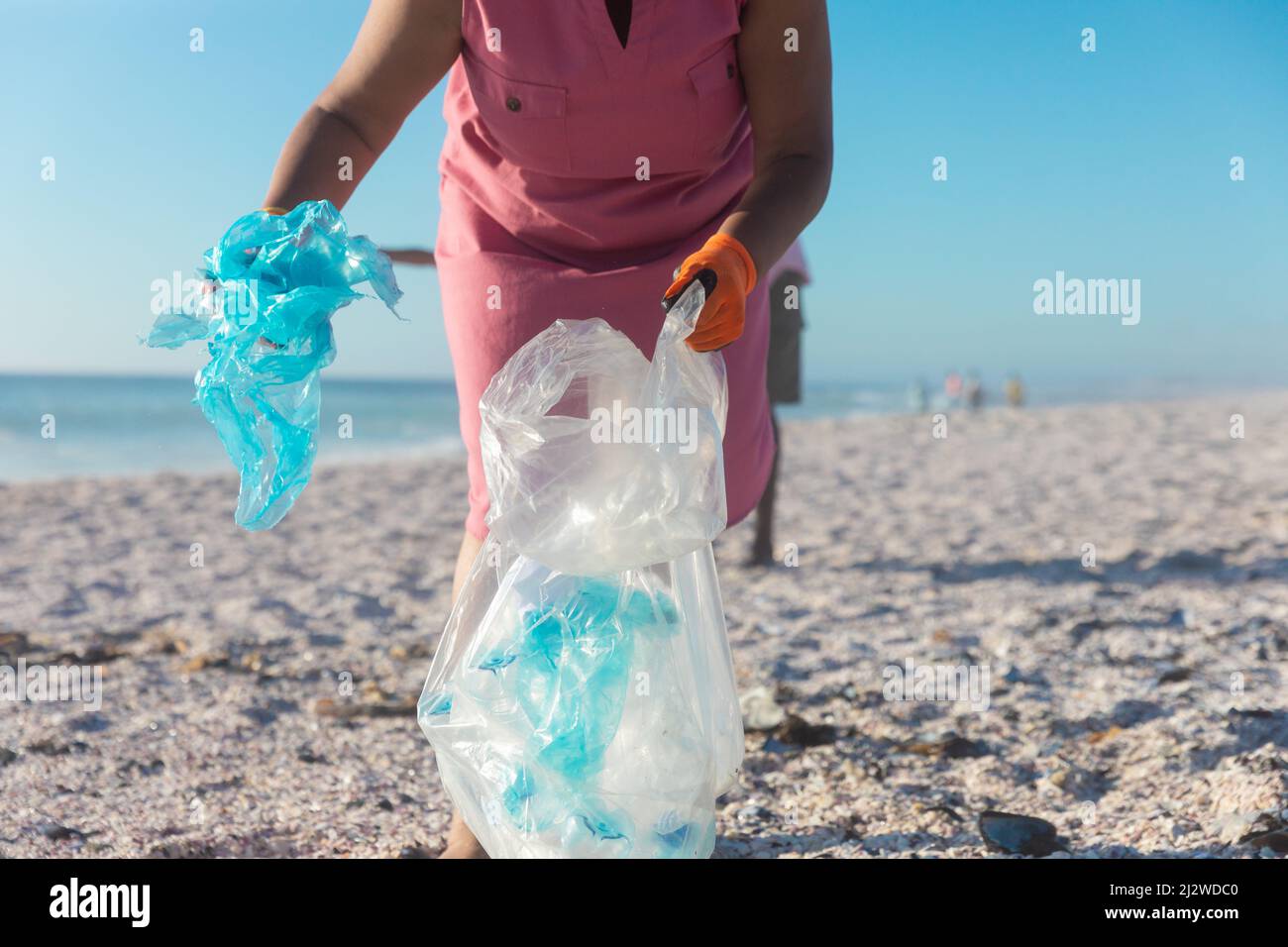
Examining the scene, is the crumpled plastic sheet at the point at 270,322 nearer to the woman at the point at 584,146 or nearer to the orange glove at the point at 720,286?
the woman at the point at 584,146

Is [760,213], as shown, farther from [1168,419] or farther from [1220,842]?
[1168,419]

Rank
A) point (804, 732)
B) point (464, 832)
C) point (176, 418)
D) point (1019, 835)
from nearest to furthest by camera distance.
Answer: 1. point (464, 832)
2. point (1019, 835)
3. point (804, 732)
4. point (176, 418)

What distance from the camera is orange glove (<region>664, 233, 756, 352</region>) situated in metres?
1.38

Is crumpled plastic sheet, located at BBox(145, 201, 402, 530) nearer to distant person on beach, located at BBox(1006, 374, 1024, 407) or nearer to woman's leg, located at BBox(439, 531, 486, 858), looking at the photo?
woman's leg, located at BBox(439, 531, 486, 858)

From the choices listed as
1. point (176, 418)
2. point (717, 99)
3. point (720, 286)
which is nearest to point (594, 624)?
point (720, 286)

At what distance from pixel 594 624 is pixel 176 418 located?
18278mm

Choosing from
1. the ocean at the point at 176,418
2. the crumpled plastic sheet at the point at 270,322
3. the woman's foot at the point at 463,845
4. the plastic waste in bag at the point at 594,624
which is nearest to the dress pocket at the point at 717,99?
the plastic waste in bag at the point at 594,624

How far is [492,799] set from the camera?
145cm

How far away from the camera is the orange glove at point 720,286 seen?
138 cm

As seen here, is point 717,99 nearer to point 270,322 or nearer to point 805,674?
point 270,322

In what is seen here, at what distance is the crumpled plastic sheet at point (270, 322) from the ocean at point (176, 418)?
5.71 m

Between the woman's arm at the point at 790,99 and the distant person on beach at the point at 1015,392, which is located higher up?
the distant person on beach at the point at 1015,392

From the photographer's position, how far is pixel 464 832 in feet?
5.50

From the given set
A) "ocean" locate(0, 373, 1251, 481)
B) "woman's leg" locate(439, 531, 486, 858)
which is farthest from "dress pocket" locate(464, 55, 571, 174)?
"ocean" locate(0, 373, 1251, 481)
